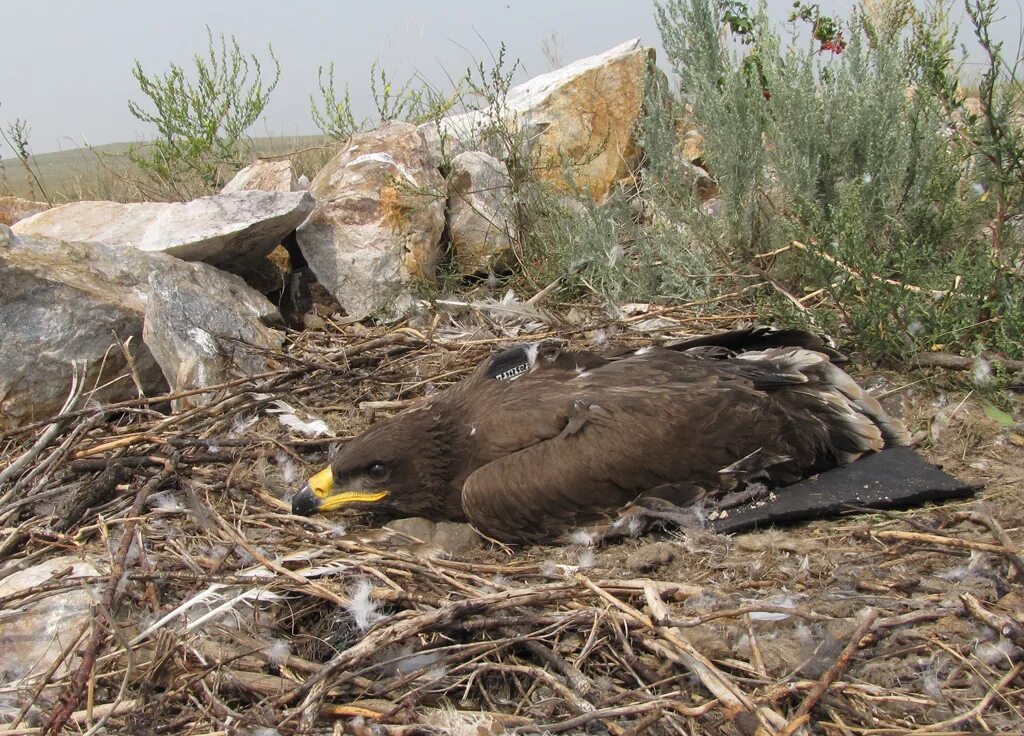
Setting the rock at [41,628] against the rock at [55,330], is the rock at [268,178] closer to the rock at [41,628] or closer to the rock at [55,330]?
the rock at [55,330]

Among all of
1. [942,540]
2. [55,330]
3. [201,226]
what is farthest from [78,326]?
[942,540]

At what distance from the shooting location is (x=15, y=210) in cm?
607

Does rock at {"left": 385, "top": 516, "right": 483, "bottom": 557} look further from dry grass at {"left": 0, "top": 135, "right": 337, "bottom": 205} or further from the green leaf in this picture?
dry grass at {"left": 0, "top": 135, "right": 337, "bottom": 205}

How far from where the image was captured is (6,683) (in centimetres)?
244

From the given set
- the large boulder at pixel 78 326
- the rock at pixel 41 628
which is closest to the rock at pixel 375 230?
the large boulder at pixel 78 326

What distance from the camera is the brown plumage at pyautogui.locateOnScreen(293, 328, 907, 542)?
2.91 m

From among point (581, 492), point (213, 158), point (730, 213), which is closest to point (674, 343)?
point (581, 492)

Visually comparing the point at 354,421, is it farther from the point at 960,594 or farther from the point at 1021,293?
the point at 1021,293

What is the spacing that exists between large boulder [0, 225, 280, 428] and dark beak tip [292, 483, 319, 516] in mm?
1257

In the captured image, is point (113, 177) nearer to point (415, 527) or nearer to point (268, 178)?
point (268, 178)

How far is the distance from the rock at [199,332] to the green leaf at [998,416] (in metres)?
3.31

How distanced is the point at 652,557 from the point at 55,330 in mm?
3212

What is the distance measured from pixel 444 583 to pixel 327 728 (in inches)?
24.6

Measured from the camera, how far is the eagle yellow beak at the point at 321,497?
3090 mm
